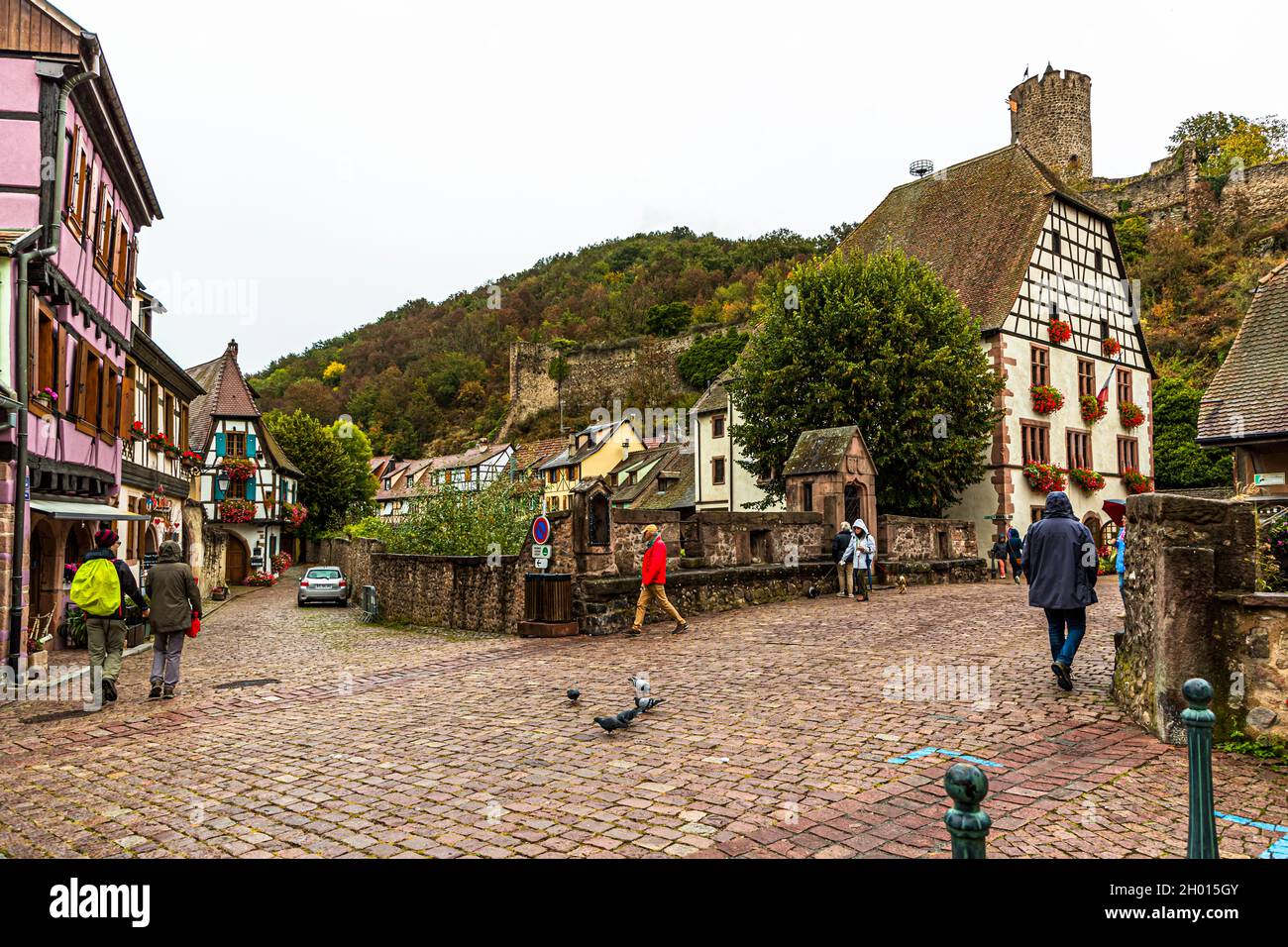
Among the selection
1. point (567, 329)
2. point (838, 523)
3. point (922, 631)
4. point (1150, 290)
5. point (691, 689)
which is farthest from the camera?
point (567, 329)

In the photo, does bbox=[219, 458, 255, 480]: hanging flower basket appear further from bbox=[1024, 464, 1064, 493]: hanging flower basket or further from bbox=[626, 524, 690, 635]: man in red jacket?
bbox=[1024, 464, 1064, 493]: hanging flower basket

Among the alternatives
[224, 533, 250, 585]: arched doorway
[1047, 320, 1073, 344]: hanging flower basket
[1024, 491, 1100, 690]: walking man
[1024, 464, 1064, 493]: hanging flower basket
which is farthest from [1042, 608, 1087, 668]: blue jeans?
[224, 533, 250, 585]: arched doorway

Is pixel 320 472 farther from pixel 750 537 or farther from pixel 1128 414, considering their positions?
pixel 1128 414

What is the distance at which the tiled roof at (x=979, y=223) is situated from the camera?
31.2m

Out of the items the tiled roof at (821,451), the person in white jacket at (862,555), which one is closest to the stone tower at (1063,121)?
the tiled roof at (821,451)

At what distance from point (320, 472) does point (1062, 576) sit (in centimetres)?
5056

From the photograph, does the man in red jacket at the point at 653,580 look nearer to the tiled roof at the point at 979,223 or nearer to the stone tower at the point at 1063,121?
the tiled roof at the point at 979,223

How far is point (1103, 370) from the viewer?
3500 cm

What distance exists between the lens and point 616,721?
22.6 ft

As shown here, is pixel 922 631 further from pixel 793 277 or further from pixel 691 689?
pixel 793 277

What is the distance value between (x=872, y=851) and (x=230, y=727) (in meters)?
5.89

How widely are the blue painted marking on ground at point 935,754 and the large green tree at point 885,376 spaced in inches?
778

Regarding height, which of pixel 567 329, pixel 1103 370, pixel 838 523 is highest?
pixel 567 329
